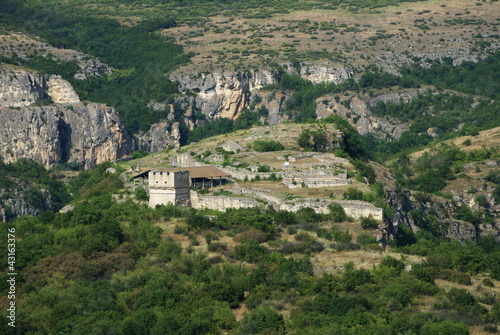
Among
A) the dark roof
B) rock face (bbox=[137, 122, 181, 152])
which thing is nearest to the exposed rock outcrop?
rock face (bbox=[137, 122, 181, 152])

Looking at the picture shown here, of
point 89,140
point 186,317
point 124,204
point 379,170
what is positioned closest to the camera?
point 186,317

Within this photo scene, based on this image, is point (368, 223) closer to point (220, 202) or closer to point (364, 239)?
point (364, 239)

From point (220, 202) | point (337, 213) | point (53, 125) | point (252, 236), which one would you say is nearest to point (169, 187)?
point (220, 202)

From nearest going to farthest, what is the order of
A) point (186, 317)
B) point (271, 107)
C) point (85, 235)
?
point (186, 317), point (85, 235), point (271, 107)

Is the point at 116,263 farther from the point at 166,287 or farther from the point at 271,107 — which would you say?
the point at 271,107

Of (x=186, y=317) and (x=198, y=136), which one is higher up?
(x=186, y=317)

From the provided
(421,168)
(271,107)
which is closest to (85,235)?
(421,168)
